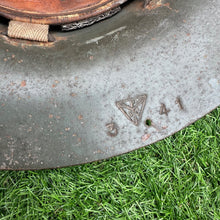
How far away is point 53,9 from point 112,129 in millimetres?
524

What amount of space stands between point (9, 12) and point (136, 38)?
1.49 feet

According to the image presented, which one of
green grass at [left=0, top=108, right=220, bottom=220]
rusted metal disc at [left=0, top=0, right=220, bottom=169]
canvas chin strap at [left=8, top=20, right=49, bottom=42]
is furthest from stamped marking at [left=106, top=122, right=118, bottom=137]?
green grass at [left=0, top=108, right=220, bottom=220]

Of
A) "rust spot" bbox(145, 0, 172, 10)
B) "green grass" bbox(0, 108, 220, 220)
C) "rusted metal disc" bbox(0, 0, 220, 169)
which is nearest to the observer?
"rusted metal disc" bbox(0, 0, 220, 169)

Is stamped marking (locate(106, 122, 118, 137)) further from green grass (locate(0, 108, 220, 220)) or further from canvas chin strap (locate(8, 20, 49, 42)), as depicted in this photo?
green grass (locate(0, 108, 220, 220))

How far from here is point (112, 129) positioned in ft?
2.83

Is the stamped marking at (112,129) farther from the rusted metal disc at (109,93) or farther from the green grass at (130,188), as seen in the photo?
the green grass at (130,188)

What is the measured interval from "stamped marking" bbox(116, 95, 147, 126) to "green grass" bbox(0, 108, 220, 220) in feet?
2.10

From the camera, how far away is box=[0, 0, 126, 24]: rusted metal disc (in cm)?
104

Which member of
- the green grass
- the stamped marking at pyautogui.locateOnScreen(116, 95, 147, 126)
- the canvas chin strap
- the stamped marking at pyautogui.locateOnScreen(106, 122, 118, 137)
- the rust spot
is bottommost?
the green grass

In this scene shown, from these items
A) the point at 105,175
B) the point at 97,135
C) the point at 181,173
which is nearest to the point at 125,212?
the point at 105,175

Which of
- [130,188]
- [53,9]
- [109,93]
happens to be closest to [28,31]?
[53,9]

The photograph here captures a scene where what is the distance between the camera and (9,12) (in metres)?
1.05

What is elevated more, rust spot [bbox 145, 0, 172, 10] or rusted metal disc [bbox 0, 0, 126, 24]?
rust spot [bbox 145, 0, 172, 10]

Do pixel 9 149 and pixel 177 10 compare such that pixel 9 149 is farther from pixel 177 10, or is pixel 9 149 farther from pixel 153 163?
pixel 153 163
